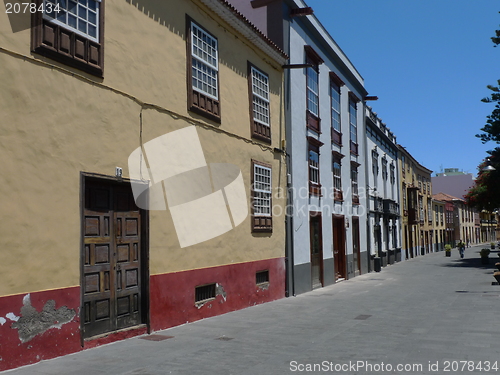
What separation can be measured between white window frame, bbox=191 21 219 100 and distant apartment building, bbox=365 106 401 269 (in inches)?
700

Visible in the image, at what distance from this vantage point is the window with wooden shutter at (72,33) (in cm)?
750

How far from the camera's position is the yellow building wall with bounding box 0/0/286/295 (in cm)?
705

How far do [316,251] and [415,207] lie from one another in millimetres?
31099

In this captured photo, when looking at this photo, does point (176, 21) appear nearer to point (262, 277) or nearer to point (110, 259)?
point (110, 259)

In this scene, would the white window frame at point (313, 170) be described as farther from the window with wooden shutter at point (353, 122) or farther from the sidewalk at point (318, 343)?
the window with wooden shutter at point (353, 122)

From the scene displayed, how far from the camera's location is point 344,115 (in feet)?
80.8

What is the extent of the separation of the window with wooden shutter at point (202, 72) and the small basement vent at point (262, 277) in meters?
4.83

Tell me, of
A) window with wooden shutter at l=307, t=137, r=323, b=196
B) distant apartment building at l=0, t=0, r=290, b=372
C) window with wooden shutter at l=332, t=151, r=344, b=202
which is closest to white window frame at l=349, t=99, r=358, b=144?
window with wooden shutter at l=332, t=151, r=344, b=202

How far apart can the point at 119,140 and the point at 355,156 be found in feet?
63.1

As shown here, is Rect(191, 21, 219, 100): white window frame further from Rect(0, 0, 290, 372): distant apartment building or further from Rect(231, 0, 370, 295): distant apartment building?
Rect(231, 0, 370, 295): distant apartment building

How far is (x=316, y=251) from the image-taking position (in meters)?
19.6

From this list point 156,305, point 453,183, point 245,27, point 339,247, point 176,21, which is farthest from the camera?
point 453,183

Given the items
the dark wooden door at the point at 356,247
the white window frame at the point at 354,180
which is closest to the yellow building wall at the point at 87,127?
the dark wooden door at the point at 356,247

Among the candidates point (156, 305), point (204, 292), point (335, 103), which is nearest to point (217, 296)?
point (204, 292)
